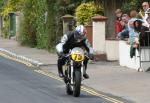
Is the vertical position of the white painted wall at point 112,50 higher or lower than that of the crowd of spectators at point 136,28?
lower

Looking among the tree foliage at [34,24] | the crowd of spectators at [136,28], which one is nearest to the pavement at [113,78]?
the crowd of spectators at [136,28]

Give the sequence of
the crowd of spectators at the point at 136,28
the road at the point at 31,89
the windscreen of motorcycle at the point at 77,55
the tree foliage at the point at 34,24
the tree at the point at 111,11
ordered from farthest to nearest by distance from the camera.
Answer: the tree foliage at the point at 34,24
the tree at the point at 111,11
the crowd of spectators at the point at 136,28
the windscreen of motorcycle at the point at 77,55
the road at the point at 31,89

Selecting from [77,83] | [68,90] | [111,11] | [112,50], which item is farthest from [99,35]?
[77,83]

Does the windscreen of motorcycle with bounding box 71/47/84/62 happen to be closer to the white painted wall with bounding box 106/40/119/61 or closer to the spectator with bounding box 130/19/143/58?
the spectator with bounding box 130/19/143/58

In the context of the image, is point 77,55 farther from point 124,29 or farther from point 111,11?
point 111,11

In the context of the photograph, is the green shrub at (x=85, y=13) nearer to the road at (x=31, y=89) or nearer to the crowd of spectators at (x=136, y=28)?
the crowd of spectators at (x=136, y=28)

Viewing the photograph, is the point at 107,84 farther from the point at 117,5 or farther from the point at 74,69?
the point at 117,5

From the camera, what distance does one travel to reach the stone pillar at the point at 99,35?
2464cm

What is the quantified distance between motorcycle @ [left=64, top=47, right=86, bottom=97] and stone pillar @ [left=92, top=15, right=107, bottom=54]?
30.3 feet

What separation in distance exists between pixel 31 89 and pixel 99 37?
844cm

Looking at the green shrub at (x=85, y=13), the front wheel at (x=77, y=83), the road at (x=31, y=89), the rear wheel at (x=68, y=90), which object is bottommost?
the road at (x=31, y=89)

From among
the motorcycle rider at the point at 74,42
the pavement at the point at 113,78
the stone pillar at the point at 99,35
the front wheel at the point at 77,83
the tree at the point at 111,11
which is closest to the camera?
the front wheel at the point at 77,83

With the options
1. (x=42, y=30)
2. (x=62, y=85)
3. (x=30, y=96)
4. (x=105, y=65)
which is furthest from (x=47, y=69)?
(x=42, y=30)

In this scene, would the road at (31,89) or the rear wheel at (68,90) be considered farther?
the rear wheel at (68,90)
